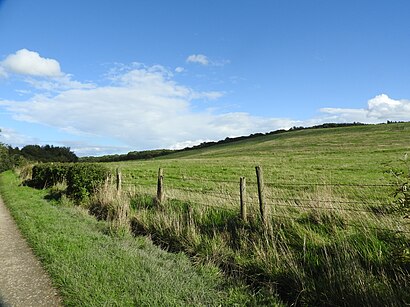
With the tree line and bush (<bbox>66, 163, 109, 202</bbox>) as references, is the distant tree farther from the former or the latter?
bush (<bbox>66, 163, 109, 202</bbox>)

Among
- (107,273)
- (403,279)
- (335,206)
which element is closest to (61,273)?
(107,273)

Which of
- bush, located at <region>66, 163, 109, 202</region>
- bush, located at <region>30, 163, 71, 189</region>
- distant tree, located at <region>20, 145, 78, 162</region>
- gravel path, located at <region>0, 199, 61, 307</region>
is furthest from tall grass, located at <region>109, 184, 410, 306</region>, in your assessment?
distant tree, located at <region>20, 145, 78, 162</region>

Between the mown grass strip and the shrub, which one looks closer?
the mown grass strip

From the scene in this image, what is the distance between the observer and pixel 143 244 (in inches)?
334

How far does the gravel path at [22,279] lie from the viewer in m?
5.38

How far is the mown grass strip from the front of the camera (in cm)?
530

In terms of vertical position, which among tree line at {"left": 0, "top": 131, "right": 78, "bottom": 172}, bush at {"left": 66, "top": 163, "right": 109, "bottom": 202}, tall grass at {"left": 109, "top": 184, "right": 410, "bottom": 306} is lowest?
tall grass at {"left": 109, "top": 184, "right": 410, "bottom": 306}

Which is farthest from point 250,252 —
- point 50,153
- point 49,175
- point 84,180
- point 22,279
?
point 50,153

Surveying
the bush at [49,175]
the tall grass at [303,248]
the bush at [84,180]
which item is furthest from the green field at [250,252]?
the bush at [49,175]

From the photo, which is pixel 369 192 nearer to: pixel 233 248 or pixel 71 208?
pixel 233 248

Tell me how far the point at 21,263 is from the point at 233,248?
15.3ft

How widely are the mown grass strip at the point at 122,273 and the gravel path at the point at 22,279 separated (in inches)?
7.3

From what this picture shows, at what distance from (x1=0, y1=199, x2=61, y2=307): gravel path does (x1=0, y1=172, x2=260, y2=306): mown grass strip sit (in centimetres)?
19

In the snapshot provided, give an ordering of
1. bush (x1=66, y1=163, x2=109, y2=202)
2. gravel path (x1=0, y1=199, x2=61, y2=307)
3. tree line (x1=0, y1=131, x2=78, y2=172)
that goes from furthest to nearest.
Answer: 1. tree line (x1=0, y1=131, x2=78, y2=172)
2. bush (x1=66, y1=163, x2=109, y2=202)
3. gravel path (x1=0, y1=199, x2=61, y2=307)
